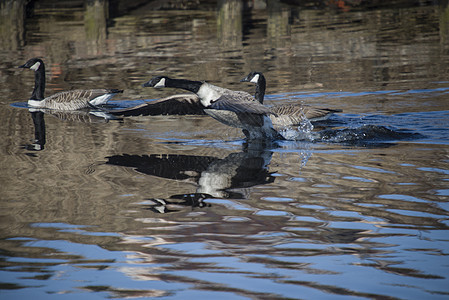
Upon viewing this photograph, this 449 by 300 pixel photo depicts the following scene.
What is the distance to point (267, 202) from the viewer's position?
19.2 ft

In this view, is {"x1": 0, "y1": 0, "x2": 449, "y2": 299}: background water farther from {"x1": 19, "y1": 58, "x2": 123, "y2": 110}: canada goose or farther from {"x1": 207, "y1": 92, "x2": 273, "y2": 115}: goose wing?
{"x1": 207, "y1": 92, "x2": 273, "y2": 115}: goose wing

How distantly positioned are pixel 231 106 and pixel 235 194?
1.65 m

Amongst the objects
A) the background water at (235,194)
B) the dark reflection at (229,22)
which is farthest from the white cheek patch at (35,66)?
the dark reflection at (229,22)

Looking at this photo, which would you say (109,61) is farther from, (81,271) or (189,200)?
(81,271)

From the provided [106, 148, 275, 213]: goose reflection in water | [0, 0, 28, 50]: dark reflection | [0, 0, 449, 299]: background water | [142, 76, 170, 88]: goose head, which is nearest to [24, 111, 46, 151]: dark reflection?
[0, 0, 449, 299]: background water

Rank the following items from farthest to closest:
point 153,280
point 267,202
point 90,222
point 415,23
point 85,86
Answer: point 415,23 → point 85,86 → point 267,202 → point 90,222 → point 153,280

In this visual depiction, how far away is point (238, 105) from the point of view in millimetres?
7598

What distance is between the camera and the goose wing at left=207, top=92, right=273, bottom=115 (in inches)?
293

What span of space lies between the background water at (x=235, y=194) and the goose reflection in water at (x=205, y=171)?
0.03 m

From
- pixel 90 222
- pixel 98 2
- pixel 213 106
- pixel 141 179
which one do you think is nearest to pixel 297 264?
pixel 90 222

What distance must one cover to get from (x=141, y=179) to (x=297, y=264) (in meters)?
2.92

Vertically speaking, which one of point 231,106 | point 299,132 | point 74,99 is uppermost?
point 231,106

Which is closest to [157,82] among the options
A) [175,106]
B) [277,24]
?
[175,106]

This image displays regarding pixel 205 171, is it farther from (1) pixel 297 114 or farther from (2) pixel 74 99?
(2) pixel 74 99
